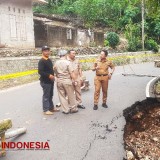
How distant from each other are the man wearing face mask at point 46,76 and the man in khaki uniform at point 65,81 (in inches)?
9.1

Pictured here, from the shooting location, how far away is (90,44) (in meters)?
37.0

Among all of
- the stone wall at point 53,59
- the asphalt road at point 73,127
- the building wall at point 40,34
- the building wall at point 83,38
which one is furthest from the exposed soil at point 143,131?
the building wall at point 83,38

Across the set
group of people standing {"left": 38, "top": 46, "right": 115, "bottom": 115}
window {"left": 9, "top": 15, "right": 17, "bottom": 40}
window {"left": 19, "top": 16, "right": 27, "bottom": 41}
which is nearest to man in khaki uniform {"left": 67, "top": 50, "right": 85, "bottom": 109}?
group of people standing {"left": 38, "top": 46, "right": 115, "bottom": 115}

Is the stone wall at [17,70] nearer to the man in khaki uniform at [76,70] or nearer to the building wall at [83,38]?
the man in khaki uniform at [76,70]

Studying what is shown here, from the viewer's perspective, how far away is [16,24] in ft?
79.5

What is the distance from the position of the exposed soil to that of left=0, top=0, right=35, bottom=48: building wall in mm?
14876

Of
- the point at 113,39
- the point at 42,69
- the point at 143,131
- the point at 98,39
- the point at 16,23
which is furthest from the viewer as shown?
the point at 98,39

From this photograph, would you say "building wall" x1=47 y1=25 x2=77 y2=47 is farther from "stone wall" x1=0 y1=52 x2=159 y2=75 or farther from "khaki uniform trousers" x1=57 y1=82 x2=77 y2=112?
"khaki uniform trousers" x1=57 y1=82 x2=77 y2=112

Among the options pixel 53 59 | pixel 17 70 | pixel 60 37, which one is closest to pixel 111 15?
pixel 60 37

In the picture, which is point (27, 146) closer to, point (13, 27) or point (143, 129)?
point (143, 129)

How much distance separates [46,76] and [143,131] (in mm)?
3025

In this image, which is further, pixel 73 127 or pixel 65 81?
pixel 65 81

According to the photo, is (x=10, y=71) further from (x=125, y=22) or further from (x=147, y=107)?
(x=125, y=22)

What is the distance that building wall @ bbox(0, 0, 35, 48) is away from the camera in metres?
22.8
